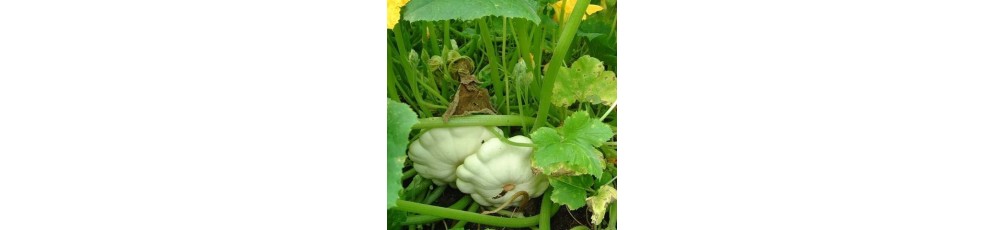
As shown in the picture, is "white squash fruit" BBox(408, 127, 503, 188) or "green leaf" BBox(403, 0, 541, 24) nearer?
"green leaf" BBox(403, 0, 541, 24)

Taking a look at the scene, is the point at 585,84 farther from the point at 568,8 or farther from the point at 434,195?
the point at 434,195

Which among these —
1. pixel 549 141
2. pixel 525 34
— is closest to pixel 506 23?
pixel 525 34

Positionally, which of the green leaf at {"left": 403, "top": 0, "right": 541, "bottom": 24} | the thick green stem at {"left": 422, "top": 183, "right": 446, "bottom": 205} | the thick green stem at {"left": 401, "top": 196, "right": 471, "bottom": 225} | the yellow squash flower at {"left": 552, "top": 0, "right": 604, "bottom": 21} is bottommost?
the thick green stem at {"left": 401, "top": 196, "right": 471, "bottom": 225}

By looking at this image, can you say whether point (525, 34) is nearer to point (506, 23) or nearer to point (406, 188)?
point (506, 23)

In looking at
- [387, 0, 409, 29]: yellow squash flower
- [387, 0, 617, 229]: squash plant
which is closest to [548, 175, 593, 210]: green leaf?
[387, 0, 617, 229]: squash plant

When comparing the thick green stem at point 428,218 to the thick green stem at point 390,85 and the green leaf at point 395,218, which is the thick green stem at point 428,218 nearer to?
the green leaf at point 395,218

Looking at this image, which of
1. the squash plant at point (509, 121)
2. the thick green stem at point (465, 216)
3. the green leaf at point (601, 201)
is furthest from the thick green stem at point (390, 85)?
the green leaf at point (601, 201)

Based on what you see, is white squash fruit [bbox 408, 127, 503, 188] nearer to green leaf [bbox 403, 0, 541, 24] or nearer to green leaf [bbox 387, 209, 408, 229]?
green leaf [bbox 387, 209, 408, 229]

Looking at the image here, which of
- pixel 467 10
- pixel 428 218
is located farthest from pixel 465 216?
pixel 467 10
